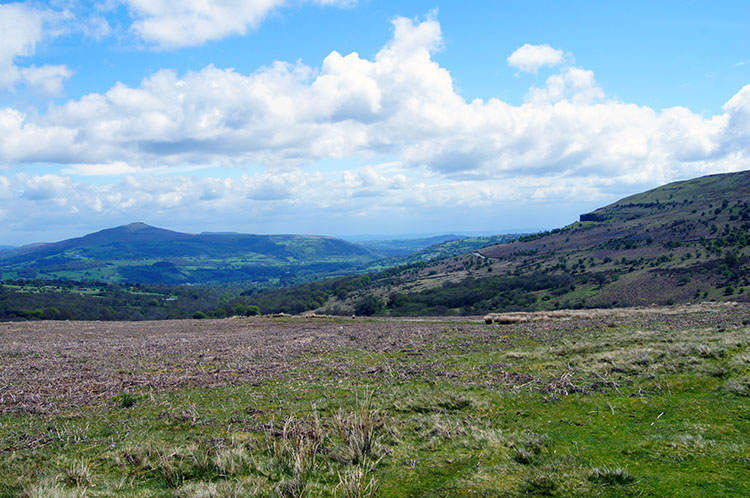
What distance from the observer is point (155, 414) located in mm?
12070

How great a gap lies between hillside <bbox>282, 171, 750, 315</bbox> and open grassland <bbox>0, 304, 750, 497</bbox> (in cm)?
4298

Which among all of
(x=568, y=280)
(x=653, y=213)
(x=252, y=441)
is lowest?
(x=568, y=280)

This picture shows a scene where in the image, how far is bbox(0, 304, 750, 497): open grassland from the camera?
7.04 metres

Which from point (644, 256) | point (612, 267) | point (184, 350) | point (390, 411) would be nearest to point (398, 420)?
point (390, 411)

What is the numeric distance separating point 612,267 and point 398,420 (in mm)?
83751

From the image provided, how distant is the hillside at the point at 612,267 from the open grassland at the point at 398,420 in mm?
42982

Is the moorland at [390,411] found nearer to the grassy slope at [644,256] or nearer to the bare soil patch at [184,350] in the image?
the bare soil patch at [184,350]

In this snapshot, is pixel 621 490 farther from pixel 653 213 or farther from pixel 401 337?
pixel 653 213

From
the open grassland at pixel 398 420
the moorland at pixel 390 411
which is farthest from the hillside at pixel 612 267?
the open grassland at pixel 398 420

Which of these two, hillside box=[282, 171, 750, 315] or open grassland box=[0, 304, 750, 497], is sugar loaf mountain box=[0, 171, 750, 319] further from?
open grassland box=[0, 304, 750, 497]

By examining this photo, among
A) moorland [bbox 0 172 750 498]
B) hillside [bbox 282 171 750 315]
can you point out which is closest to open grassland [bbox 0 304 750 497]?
moorland [bbox 0 172 750 498]

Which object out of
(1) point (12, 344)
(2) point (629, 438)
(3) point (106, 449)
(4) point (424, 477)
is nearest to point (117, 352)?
(1) point (12, 344)

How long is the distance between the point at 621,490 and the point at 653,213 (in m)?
150

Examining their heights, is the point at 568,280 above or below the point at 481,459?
below
